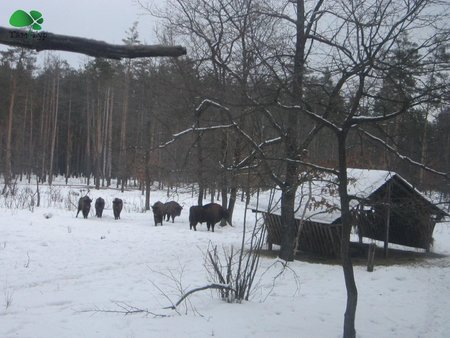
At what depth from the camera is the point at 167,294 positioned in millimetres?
9375

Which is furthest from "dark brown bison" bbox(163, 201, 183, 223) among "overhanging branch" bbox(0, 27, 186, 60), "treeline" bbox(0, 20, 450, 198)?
"overhanging branch" bbox(0, 27, 186, 60)

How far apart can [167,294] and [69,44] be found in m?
7.02

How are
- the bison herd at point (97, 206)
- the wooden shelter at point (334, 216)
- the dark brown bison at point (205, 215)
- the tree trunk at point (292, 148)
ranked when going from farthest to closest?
the bison herd at point (97, 206), the dark brown bison at point (205, 215), the wooden shelter at point (334, 216), the tree trunk at point (292, 148)

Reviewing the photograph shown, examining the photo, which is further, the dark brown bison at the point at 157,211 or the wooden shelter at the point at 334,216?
the dark brown bison at the point at 157,211

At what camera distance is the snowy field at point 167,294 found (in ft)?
23.8

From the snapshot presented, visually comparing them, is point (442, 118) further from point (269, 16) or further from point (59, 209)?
point (59, 209)

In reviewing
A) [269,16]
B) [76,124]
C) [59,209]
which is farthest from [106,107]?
[269,16]

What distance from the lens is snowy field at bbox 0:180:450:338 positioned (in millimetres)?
7262

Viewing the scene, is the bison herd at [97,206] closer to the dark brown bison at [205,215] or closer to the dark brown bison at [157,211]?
the dark brown bison at [157,211]

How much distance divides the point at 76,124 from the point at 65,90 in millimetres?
5046

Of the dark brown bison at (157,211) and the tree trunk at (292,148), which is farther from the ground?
the tree trunk at (292,148)

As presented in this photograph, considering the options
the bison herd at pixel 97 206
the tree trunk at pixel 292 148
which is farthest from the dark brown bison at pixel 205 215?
the tree trunk at pixel 292 148

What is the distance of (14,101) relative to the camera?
43375mm

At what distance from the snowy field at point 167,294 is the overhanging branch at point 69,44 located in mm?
4650
